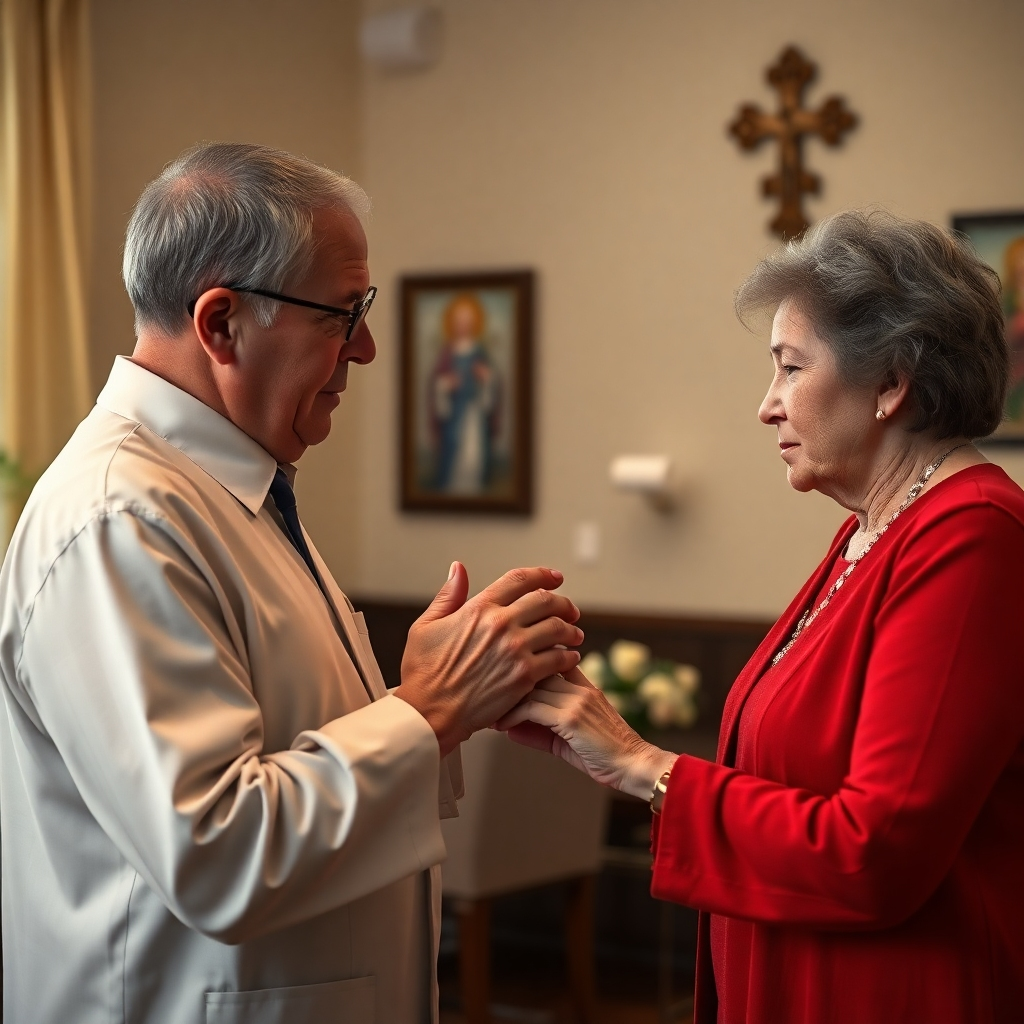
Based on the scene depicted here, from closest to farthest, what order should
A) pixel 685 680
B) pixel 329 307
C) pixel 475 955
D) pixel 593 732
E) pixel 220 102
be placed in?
pixel 329 307
pixel 593 732
pixel 475 955
pixel 685 680
pixel 220 102

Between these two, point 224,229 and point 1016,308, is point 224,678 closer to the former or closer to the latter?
point 224,229

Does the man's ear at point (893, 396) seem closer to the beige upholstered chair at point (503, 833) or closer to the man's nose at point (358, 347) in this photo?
the man's nose at point (358, 347)

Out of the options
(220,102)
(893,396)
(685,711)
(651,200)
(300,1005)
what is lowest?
(685,711)

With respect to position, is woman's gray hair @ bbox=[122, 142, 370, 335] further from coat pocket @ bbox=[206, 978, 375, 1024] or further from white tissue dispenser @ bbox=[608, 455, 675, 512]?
white tissue dispenser @ bbox=[608, 455, 675, 512]

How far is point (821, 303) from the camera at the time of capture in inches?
69.4

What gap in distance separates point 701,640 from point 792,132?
1.93m

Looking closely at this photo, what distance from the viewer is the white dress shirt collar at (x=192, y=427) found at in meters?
1.62

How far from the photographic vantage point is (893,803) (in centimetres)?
151

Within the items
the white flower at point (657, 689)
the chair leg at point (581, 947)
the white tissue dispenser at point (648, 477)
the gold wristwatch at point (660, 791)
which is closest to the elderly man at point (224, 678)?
the gold wristwatch at point (660, 791)

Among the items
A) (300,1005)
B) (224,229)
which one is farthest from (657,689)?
(224,229)

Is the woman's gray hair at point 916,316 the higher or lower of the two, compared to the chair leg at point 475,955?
higher

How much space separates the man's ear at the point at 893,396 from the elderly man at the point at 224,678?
0.48 metres

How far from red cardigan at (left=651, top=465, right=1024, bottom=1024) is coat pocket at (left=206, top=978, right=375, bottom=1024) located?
0.39 m

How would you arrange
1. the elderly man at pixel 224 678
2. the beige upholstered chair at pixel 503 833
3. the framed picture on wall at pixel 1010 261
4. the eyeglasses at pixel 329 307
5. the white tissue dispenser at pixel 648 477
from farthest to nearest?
the white tissue dispenser at pixel 648 477
the framed picture on wall at pixel 1010 261
the beige upholstered chair at pixel 503 833
the eyeglasses at pixel 329 307
the elderly man at pixel 224 678
